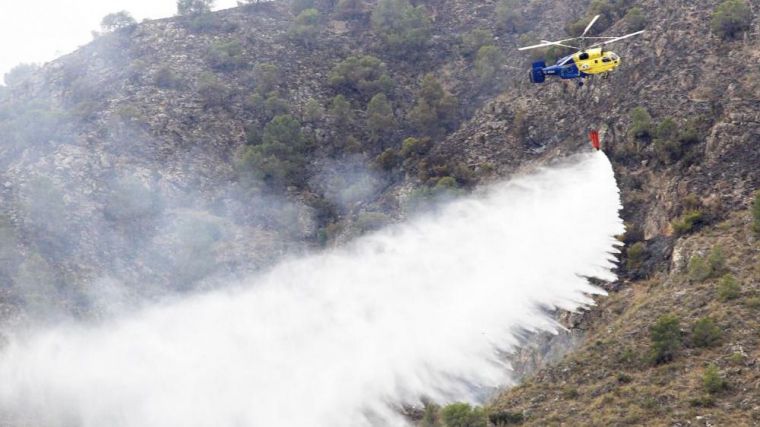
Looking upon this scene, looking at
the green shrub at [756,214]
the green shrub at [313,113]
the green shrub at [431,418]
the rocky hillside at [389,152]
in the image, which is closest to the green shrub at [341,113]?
the rocky hillside at [389,152]

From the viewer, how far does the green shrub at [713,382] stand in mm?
Result: 40438

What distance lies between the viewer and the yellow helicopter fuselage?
5775 cm

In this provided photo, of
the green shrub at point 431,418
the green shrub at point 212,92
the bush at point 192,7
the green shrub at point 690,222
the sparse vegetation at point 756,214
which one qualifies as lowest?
the green shrub at point 431,418

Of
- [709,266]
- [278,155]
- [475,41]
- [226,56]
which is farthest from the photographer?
[475,41]

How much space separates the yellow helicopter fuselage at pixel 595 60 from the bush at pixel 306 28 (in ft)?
141

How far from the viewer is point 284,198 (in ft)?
257

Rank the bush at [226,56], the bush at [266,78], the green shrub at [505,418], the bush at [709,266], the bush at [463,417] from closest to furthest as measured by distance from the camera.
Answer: the green shrub at [505,418], the bush at [463,417], the bush at [709,266], the bush at [266,78], the bush at [226,56]

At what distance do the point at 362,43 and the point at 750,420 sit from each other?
67487 millimetres

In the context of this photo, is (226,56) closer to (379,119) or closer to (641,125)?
(379,119)

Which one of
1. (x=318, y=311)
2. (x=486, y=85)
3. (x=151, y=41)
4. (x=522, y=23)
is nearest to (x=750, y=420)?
(x=318, y=311)

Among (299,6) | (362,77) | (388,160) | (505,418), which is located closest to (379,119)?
(388,160)

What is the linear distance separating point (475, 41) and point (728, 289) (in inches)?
1986

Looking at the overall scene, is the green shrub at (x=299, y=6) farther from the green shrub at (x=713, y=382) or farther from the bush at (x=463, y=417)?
the green shrub at (x=713, y=382)

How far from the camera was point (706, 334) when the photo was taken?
4478 cm
